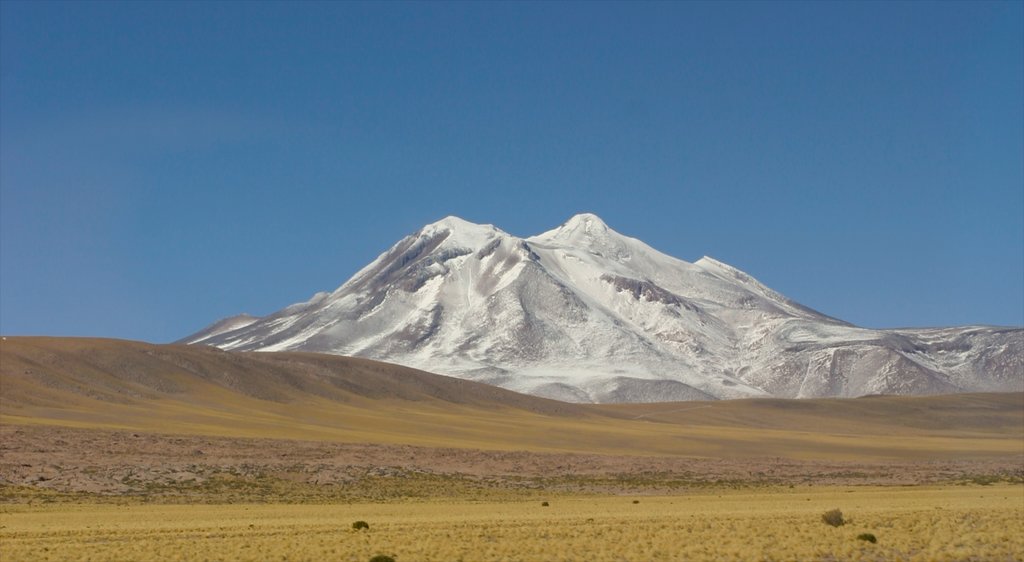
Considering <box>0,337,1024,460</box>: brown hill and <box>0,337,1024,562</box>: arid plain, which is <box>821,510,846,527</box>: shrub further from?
<box>0,337,1024,460</box>: brown hill

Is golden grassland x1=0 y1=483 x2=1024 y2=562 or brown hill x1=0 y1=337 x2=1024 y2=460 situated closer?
golden grassland x1=0 y1=483 x2=1024 y2=562

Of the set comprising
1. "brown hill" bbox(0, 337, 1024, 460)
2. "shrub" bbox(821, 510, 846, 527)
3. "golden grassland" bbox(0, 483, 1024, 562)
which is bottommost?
"golden grassland" bbox(0, 483, 1024, 562)

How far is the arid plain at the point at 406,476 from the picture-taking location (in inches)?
1272

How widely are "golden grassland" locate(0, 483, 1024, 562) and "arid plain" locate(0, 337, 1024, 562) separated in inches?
5.4

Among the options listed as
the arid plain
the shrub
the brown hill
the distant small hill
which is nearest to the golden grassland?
the arid plain

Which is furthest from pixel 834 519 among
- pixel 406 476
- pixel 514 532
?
pixel 406 476

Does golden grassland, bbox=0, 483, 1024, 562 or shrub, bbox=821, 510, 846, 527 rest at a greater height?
shrub, bbox=821, 510, 846, 527

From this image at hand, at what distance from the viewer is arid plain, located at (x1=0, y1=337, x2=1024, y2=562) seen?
32312 millimetres

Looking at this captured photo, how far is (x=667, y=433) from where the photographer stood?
437 ft

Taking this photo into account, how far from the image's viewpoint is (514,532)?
34.9 metres

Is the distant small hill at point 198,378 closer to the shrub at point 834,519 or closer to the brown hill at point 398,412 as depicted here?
the brown hill at point 398,412

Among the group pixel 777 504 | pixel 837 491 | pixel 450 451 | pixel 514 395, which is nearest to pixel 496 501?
pixel 777 504

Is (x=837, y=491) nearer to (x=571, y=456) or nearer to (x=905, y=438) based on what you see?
(x=571, y=456)

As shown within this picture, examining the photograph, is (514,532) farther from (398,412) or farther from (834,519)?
(398,412)
